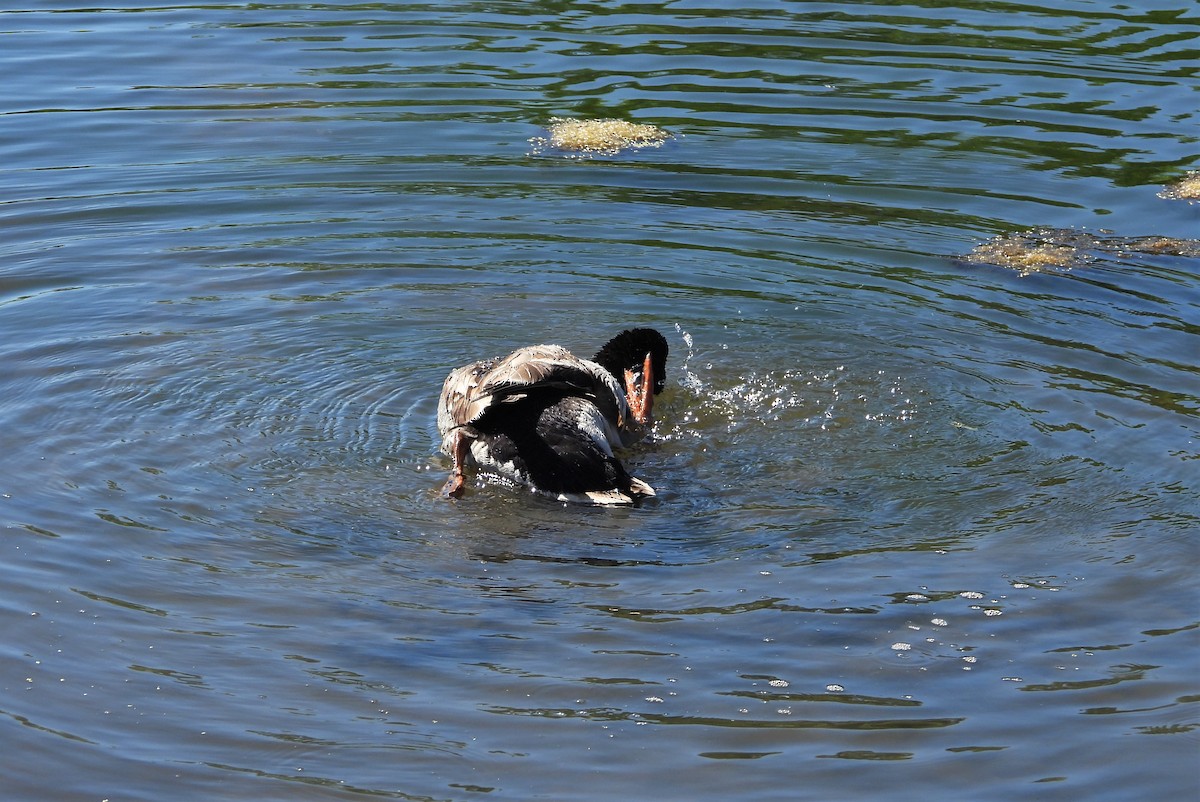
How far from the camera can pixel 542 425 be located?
24.9 feet

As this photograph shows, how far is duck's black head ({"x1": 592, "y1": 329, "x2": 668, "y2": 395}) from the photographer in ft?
29.0

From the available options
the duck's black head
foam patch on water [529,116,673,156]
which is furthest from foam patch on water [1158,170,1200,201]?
the duck's black head

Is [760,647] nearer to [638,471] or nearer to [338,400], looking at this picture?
[638,471]

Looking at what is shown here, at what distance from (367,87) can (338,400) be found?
6378mm

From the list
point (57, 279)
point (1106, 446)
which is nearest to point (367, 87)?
point (57, 279)

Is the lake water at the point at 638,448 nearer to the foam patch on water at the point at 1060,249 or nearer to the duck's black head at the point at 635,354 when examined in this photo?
the foam patch on water at the point at 1060,249

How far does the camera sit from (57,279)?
33.7ft

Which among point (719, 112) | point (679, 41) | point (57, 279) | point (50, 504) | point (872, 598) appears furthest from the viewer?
point (679, 41)

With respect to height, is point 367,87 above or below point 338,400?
above

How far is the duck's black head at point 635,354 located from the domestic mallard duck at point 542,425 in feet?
1.55

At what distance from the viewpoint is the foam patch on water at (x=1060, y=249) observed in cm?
1027

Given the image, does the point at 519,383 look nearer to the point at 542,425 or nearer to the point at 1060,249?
the point at 542,425

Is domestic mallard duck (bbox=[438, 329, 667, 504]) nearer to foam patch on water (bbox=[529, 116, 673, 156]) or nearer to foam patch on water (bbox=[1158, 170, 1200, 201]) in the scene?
foam patch on water (bbox=[529, 116, 673, 156])

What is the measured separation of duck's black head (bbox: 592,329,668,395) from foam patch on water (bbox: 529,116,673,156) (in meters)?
3.83
